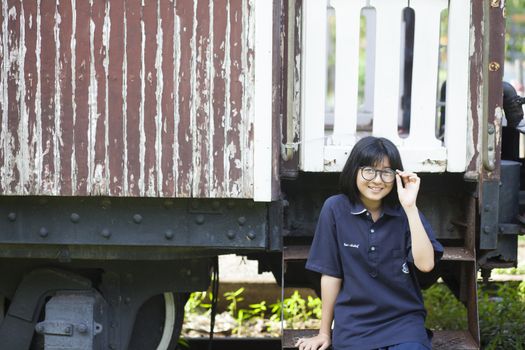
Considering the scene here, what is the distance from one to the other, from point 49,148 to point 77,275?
82 cm

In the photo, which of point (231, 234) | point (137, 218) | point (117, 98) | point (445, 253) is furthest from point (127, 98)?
point (445, 253)

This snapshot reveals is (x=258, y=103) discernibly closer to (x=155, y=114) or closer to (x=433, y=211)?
(x=155, y=114)

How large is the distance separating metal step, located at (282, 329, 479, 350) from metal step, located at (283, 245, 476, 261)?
38cm

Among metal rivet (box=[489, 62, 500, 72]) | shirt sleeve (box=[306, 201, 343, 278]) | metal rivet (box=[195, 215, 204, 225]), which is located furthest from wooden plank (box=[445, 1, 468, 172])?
metal rivet (box=[195, 215, 204, 225])

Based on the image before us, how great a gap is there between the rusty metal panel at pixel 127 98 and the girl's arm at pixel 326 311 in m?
0.57

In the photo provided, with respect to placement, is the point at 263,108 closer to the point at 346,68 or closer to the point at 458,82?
the point at 346,68

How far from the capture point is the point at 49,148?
4152 millimetres

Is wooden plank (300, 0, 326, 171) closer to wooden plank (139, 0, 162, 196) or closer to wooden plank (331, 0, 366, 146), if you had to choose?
wooden plank (331, 0, 366, 146)

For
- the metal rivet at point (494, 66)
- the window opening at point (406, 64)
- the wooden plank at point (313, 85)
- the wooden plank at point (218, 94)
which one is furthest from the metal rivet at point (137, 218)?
the window opening at point (406, 64)

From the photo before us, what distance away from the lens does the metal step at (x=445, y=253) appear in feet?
13.8

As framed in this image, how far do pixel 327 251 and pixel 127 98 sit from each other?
3.87 feet

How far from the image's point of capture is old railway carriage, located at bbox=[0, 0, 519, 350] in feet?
13.4

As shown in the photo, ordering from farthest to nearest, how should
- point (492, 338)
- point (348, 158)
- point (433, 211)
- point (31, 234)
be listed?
point (492, 338) → point (433, 211) → point (31, 234) → point (348, 158)

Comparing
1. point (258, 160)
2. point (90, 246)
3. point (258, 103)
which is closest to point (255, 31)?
point (258, 103)
